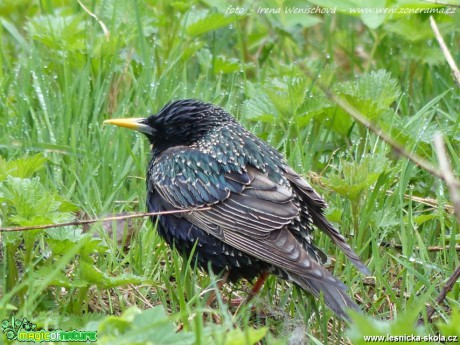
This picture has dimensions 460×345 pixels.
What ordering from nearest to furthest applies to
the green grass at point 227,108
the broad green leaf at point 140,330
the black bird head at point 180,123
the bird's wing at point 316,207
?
the broad green leaf at point 140,330
the green grass at point 227,108
the bird's wing at point 316,207
the black bird head at point 180,123

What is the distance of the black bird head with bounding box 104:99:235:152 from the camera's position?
16.3ft

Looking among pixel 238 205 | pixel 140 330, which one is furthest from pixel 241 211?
pixel 140 330

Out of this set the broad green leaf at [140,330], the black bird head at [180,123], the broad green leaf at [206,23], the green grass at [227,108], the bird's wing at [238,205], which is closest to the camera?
the broad green leaf at [140,330]

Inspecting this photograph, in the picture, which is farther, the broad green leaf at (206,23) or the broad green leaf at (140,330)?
the broad green leaf at (206,23)

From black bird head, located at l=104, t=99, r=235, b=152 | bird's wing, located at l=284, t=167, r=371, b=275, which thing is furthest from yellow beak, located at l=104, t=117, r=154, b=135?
bird's wing, located at l=284, t=167, r=371, b=275

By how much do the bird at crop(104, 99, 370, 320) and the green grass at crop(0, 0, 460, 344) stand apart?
14cm

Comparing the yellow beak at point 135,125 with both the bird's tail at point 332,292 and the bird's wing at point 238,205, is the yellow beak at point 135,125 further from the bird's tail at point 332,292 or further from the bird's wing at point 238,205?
the bird's tail at point 332,292

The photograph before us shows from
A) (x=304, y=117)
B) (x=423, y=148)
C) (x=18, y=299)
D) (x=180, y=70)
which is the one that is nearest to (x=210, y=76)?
(x=180, y=70)

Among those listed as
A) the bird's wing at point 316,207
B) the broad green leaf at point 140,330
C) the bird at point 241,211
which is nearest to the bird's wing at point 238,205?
the bird at point 241,211

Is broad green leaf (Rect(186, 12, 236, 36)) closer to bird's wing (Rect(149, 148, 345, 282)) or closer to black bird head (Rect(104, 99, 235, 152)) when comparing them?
black bird head (Rect(104, 99, 235, 152))

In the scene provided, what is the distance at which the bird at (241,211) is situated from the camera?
167 inches

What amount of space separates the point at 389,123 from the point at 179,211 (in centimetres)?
172

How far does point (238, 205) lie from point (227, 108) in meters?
1.46

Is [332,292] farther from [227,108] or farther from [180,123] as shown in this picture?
[227,108]
